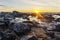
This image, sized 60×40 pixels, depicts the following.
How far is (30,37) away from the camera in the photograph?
57.4 feet

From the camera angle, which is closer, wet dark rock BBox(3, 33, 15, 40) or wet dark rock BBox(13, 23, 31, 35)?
wet dark rock BBox(3, 33, 15, 40)

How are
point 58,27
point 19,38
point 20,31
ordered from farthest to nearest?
point 58,27
point 20,31
point 19,38

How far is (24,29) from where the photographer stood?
20.8 meters

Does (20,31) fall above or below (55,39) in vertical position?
above

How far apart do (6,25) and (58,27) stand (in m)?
9.96

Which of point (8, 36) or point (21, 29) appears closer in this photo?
point (8, 36)

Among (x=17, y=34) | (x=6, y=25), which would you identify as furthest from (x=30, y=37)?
(x=6, y=25)

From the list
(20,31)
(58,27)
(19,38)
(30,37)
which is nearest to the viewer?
(30,37)

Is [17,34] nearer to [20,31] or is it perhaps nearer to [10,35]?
[20,31]

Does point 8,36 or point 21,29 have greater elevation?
point 21,29

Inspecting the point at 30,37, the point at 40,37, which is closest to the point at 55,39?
the point at 40,37

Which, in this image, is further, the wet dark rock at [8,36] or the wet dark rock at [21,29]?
the wet dark rock at [21,29]

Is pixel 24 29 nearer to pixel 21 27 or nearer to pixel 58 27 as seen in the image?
pixel 21 27

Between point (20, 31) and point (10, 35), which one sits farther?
point (20, 31)
